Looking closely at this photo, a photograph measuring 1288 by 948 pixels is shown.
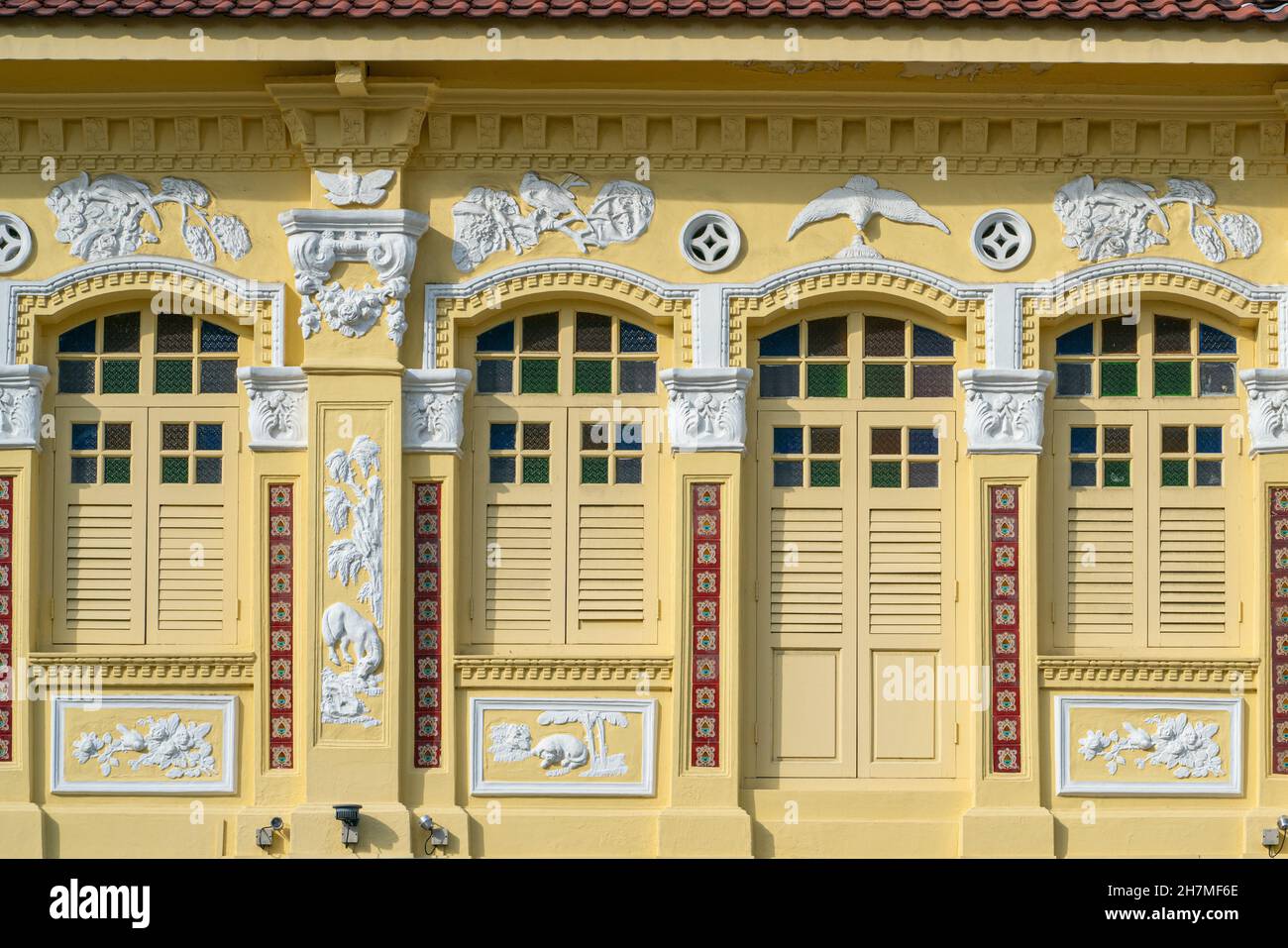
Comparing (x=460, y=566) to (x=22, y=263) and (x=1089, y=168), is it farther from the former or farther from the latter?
(x=1089, y=168)

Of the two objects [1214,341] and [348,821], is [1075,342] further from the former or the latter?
[348,821]

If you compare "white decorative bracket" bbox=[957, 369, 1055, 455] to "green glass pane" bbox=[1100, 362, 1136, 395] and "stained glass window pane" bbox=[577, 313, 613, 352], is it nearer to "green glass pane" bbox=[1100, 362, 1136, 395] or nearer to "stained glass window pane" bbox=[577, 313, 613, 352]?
"green glass pane" bbox=[1100, 362, 1136, 395]

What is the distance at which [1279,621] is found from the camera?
13.6m

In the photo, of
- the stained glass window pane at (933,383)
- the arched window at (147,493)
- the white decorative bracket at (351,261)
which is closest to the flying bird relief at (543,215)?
the white decorative bracket at (351,261)

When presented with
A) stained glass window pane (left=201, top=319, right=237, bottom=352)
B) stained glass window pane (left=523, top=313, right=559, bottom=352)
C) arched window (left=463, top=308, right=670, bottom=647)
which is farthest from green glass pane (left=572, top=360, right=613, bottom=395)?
stained glass window pane (left=201, top=319, right=237, bottom=352)

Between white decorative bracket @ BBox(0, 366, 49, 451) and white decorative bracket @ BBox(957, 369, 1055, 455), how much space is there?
643 cm

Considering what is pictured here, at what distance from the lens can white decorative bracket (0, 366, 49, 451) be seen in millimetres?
13797

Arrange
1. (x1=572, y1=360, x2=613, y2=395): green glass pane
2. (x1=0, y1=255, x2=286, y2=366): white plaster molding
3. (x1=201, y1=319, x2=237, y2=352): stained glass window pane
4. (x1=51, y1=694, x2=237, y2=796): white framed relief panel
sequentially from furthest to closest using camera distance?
1. (x1=201, y1=319, x2=237, y2=352): stained glass window pane
2. (x1=572, y1=360, x2=613, y2=395): green glass pane
3. (x1=0, y1=255, x2=286, y2=366): white plaster molding
4. (x1=51, y1=694, x2=237, y2=796): white framed relief panel

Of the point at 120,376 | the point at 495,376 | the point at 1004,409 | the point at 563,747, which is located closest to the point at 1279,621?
the point at 1004,409

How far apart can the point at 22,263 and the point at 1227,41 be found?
8.32m

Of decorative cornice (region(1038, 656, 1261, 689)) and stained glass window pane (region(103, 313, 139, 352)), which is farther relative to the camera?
stained glass window pane (region(103, 313, 139, 352))

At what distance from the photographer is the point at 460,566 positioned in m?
13.9

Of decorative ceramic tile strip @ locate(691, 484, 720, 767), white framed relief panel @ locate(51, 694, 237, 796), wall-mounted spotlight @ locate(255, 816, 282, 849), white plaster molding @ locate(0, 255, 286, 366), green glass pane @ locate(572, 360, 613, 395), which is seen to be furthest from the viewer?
green glass pane @ locate(572, 360, 613, 395)

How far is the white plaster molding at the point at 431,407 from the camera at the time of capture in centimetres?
1373
